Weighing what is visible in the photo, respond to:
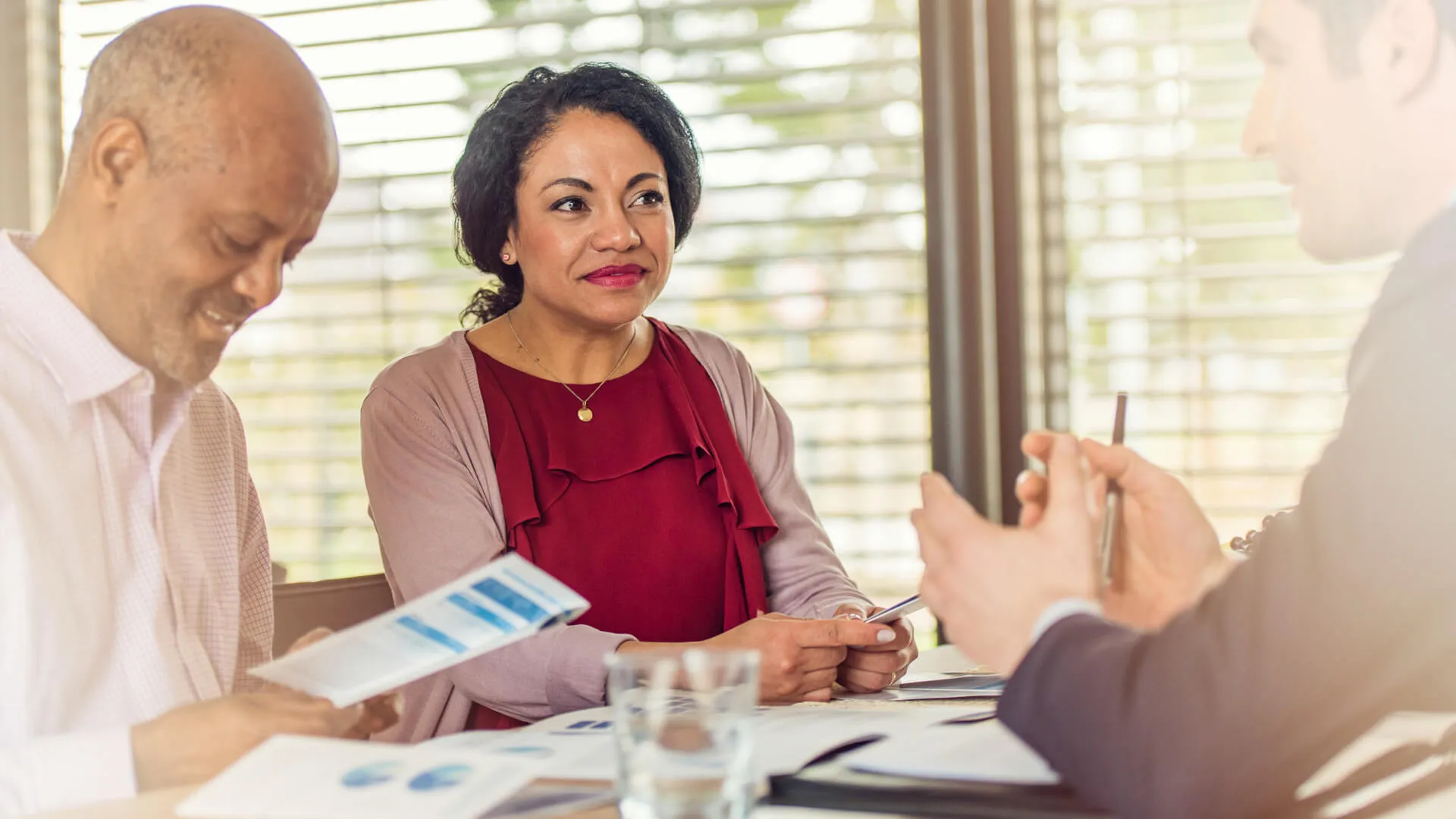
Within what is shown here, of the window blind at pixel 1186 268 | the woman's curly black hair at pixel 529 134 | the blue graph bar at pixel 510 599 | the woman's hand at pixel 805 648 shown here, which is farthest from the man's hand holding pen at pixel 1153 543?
the window blind at pixel 1186 268

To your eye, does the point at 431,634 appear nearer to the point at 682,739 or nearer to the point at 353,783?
the point at 353,783

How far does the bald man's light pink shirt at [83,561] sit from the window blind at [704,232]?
1690 millimetres

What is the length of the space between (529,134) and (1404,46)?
152 cm

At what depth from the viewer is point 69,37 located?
10.6 feet

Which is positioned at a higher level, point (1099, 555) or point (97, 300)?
point (97, 300)

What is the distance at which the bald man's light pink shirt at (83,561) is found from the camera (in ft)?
3.36

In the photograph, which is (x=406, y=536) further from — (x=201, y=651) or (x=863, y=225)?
(x=863, y=225)

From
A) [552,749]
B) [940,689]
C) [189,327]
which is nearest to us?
[552,749]

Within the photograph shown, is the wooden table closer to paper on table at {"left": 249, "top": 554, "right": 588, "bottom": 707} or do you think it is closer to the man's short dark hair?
paper on table at {"left": 249, "top": 554, "right": 588, "bottom": 707}

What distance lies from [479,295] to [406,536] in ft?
2.31

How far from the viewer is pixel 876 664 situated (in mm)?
1728

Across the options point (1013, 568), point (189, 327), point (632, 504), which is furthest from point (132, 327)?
point (632, 504)

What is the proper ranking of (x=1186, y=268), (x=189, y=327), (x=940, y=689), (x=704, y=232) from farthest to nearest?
(x=704, y=232)
(x=1186, y=268)
(x=940, y=689)
(x=189, y=327)

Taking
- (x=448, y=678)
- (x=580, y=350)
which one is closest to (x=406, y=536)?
(x=448, y=678)
